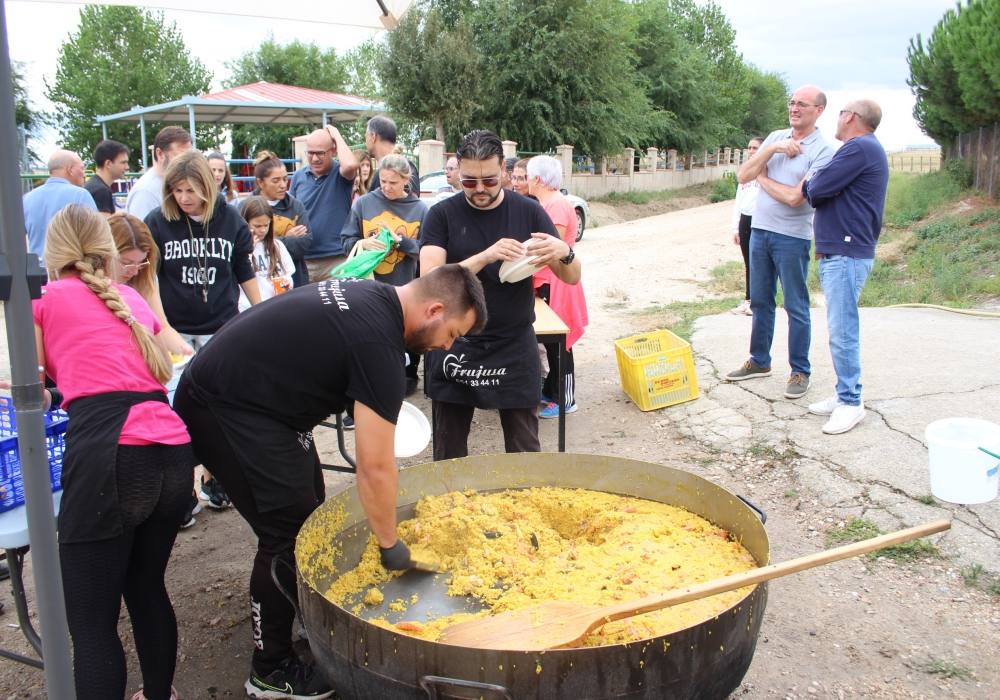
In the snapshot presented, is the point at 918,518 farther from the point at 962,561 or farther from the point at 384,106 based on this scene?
the point at 384,106

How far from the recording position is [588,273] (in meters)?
12.4

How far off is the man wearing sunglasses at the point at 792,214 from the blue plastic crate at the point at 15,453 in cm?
431

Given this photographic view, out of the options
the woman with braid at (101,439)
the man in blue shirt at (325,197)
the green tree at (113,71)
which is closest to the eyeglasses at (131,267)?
the woman with braid at (101,439)

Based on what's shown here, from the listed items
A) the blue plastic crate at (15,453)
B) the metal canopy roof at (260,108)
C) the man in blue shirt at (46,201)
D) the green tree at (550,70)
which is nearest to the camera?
the blue plastic crate at (15,453)

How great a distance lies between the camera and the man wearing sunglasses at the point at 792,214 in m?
5.23

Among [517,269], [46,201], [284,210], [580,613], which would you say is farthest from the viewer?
[46,201]

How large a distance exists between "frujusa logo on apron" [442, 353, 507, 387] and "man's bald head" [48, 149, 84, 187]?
4.34 metres

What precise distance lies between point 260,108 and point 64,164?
1495 cm

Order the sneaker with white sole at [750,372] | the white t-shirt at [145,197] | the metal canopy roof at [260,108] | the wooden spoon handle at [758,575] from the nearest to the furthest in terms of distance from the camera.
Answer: the wooden spoon handle at [758,575] < the white t-shirt at [145,197] < the sneaker with white sole at [750,372] < the metal canopy roof at [260,108]

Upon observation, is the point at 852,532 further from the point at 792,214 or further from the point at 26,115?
the point at 26,115

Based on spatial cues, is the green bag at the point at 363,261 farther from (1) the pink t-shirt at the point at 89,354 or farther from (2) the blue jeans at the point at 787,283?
(2) the blue jeans at the point at 787,283

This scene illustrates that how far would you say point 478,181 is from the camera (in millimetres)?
3371

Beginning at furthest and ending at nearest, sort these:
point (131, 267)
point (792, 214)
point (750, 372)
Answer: point (750, 372) < point (792, 214) < point (131, 267)

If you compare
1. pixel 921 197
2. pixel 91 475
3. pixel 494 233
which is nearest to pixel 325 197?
pixel 494 233
